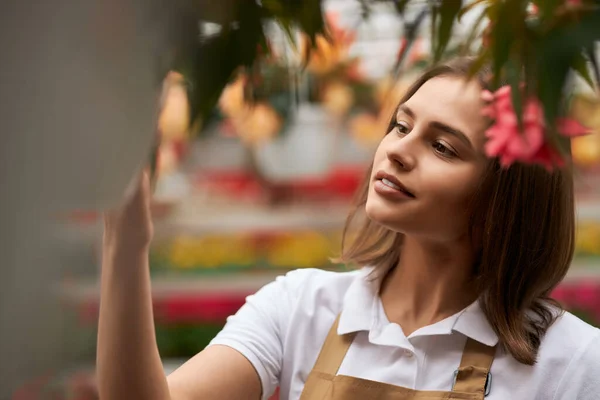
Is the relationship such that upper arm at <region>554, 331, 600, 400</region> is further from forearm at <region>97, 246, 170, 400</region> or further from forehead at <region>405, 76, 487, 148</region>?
forearm at <region>97, 246, 170, 400</region>

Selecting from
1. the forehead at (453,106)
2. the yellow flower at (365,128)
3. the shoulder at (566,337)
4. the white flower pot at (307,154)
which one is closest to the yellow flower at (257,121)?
the white flower pot at (307,154)

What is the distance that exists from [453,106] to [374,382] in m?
0.41

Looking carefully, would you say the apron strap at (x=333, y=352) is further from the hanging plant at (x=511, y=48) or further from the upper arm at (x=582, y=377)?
the hanging plant at (x=511, y=48)

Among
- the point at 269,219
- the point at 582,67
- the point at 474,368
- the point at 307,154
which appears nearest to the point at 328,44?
the point at 582,67

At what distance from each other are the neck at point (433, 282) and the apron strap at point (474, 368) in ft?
0.20

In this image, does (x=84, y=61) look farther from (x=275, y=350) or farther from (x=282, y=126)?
(x=275, y=350)

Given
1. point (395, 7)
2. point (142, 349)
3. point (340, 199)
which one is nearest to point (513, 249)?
point (142, 349)

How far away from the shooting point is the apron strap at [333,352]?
1.12 metres

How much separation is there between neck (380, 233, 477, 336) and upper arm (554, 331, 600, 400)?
17cm

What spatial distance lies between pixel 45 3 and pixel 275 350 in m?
0.86

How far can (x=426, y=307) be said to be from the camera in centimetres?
112

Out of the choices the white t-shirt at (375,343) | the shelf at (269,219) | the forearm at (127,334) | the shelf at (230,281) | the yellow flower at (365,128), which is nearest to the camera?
the forearm at (127,334)

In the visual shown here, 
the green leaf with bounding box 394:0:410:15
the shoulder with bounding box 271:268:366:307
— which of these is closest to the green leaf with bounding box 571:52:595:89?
the green leaf with bounding box 394:0:410:15

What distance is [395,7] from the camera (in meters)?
0.47
